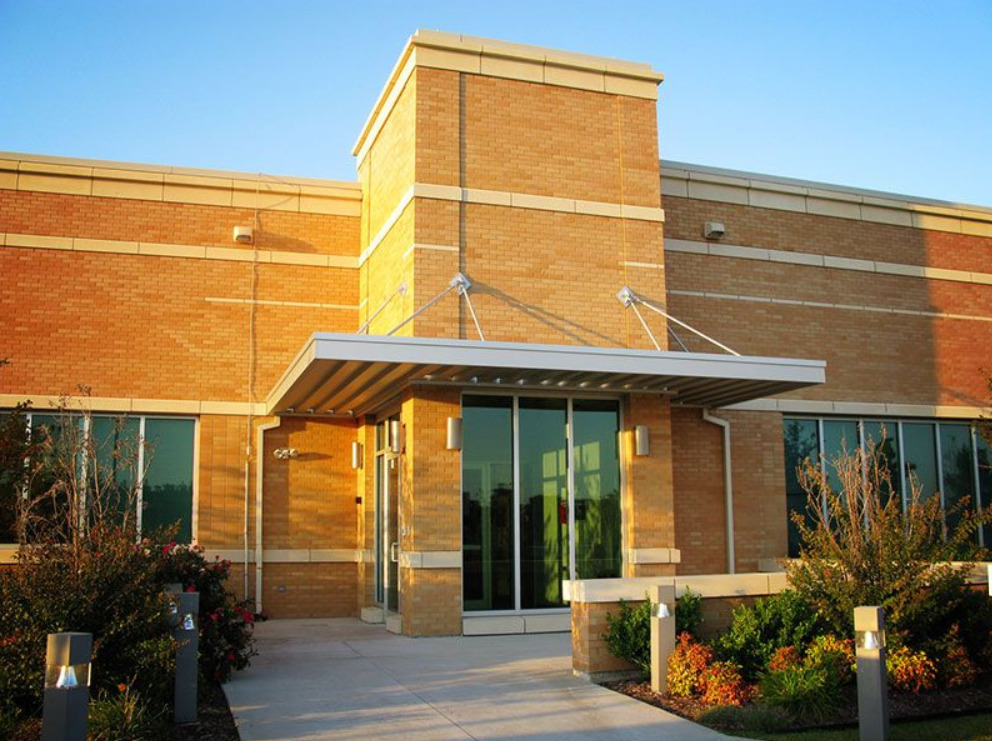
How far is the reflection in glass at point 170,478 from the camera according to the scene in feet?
55.4

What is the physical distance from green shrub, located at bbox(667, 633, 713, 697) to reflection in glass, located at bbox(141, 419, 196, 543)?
30.8ft

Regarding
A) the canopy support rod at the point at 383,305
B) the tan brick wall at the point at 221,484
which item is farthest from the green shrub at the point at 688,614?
the tan brick wall at the point at 221,484

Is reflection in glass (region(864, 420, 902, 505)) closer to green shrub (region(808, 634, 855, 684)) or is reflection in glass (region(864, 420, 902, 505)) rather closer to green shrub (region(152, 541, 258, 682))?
green shrub (region(808, 634, 855, 684))

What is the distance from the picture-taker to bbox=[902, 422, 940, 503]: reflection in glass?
1970cm

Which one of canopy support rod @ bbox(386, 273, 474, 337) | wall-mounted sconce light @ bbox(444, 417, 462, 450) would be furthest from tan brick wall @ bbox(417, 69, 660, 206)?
wall-mounted sconce light @ bbox(444, 417, 462, 450)

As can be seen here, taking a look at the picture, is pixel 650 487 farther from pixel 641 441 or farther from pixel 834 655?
pixel 834 655

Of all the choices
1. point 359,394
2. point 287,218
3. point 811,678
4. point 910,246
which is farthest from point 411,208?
point 910,246

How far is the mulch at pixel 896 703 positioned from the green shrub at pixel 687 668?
105 mm

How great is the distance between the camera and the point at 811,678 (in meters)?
9.65

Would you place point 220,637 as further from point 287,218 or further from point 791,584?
point 287,218

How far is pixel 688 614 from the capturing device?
11070 mm

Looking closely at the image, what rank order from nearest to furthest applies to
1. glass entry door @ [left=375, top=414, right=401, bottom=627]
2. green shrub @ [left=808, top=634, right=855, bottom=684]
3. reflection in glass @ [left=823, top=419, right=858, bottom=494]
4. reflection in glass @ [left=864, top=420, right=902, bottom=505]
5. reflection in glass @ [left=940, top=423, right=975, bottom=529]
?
green shrub @ [left=808, top=634, right=855, bottom=684], glass entry door @ [left=375, top=414, right=401, bottom=627], reflection in glass @ [left=823, top=419, right=858, bottom=494], reflection in glass @ [left=864, top=420, right=902, bottom=505], reflection in glass @ [left=940, top=423, right=975, bottom=529]

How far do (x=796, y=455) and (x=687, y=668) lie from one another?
9.65 meters

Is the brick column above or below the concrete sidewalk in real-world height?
above
